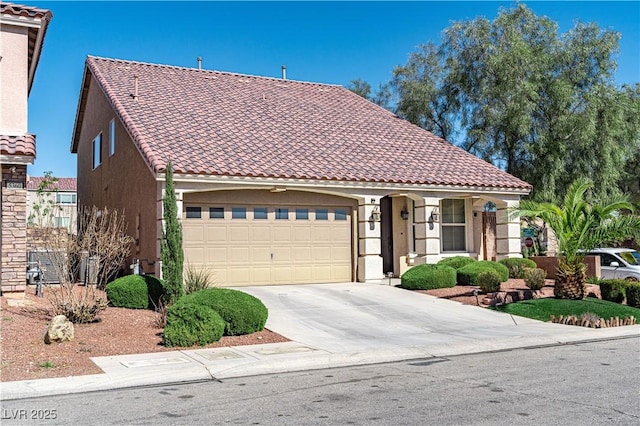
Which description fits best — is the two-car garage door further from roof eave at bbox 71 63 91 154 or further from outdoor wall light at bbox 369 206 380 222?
roof eave at bbox 71 63 91 154

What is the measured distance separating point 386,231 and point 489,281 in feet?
16.5

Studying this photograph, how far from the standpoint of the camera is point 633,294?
1623cm

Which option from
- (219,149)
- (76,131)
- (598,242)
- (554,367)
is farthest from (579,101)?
(76,131)

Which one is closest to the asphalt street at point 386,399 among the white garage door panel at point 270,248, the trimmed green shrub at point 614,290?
the trimmed green shrub at point 614,290

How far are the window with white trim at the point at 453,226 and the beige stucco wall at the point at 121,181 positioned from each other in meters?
9.89

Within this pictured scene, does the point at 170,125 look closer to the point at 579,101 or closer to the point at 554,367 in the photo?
the point at 554,367

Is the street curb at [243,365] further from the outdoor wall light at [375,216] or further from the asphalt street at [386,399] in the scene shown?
the outdoor wall light at [375,216]

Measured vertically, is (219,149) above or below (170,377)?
above

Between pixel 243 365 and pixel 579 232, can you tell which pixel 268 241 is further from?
pixel 243 365

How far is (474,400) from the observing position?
7348 millimetres

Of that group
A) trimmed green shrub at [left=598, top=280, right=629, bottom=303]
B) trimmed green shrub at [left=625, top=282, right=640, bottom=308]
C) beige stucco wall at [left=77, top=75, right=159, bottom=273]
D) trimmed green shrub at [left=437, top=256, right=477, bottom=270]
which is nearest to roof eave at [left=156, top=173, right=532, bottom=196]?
beige stucco wall at [left=77, top=75, right=159, bottom=273]

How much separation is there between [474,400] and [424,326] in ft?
20.5

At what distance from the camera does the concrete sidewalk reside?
8.89 meters

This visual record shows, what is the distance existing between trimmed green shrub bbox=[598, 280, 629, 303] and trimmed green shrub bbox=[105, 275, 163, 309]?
11.5 metres
